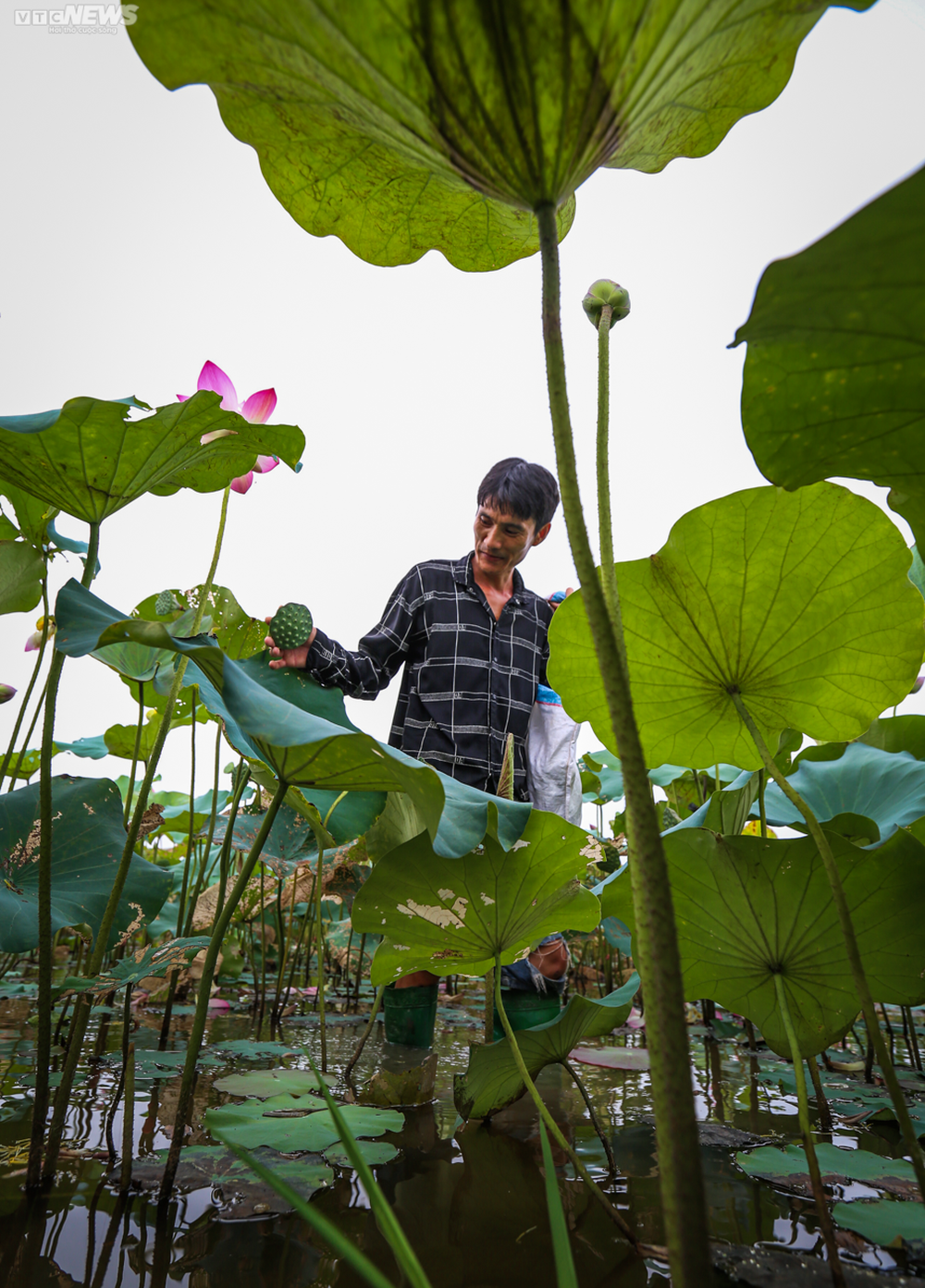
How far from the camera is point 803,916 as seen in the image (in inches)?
28.4

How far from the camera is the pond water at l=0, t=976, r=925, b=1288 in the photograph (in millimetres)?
570

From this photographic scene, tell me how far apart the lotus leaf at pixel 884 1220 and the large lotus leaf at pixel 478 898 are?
365mm

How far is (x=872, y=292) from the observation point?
1.37 feet

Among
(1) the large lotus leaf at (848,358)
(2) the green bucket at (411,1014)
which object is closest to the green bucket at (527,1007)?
(2) the green bucket at (411,1014)

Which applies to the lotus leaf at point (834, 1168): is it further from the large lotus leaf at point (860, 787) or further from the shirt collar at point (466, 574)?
the shirt collar at point (466, 574)

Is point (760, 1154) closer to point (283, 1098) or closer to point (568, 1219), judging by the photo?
point (568, 1219)

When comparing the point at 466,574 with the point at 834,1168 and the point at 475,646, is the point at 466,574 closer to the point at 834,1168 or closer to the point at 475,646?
the point at 475,646

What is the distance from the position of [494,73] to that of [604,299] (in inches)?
10.1

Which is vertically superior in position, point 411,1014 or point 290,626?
point 290,626

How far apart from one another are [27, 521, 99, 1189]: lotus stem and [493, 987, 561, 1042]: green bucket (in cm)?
112

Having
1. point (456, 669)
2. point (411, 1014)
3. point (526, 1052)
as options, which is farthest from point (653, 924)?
point (456, 669)

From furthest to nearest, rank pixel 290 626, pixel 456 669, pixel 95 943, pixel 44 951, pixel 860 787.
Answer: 1. pixel 456 669
2. pixel 290 626
3. pixel 860 787
4. pixel 95 943
5. pixel 44 951

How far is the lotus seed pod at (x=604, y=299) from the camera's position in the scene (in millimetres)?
648

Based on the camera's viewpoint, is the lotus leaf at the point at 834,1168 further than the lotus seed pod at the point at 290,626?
No
